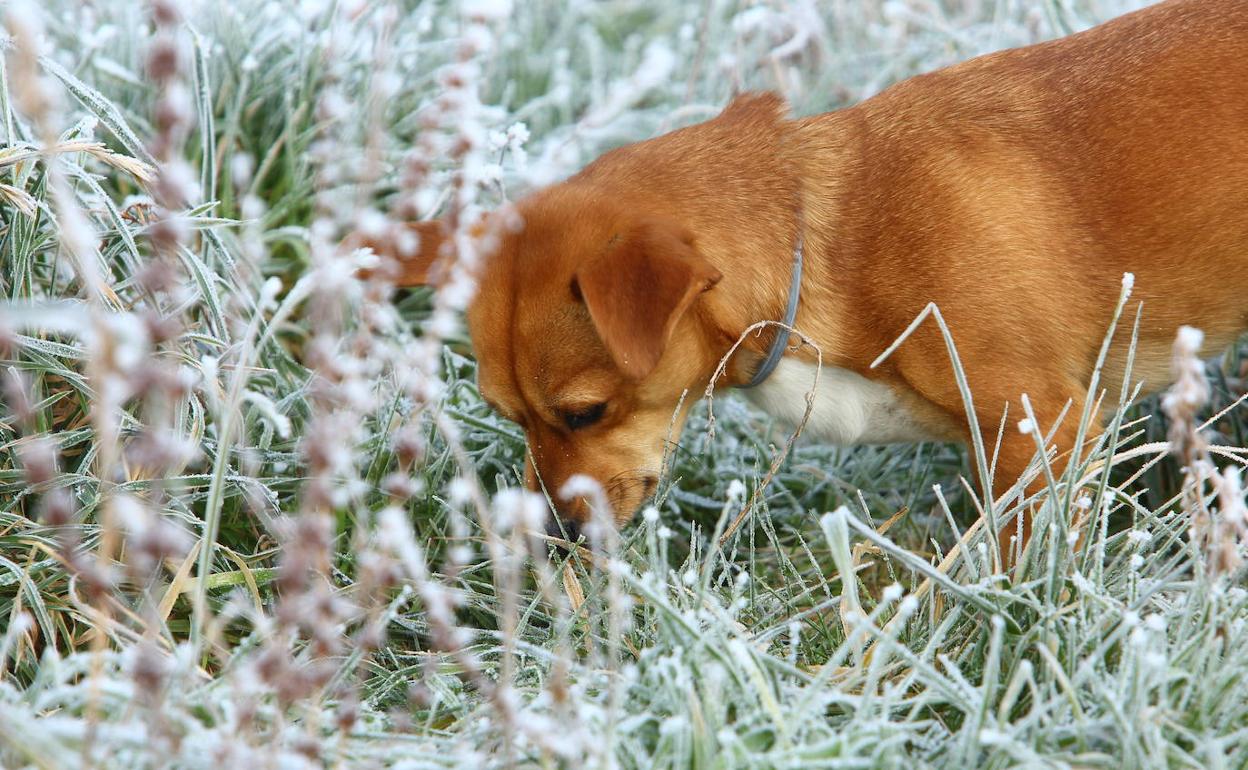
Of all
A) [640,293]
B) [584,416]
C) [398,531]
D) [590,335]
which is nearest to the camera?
[398,531]

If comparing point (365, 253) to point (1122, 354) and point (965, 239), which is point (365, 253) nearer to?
point (965, 239)

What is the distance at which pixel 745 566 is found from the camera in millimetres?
3295

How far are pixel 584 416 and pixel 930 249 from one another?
0.88m

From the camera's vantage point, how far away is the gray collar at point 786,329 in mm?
2873

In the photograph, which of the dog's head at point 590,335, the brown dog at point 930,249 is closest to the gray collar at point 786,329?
the brown dog at point 930,249

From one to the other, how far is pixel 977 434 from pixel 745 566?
3.20 ft

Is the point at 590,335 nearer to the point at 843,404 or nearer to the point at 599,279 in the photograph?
the point at 599,279

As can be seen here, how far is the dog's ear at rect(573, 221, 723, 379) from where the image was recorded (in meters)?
2.54

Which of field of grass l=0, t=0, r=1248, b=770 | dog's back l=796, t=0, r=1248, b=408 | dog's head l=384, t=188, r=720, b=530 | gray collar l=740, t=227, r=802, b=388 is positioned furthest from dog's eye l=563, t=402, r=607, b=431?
dog's back l=796, t=0, r=1248, b=408

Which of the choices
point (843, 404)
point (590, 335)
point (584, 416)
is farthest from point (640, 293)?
point (843, 404)

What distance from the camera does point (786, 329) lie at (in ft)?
9.44

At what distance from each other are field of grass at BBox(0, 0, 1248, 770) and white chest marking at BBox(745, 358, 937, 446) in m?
0.21

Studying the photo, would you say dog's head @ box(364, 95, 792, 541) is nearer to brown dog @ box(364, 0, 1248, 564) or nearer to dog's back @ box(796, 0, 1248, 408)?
brown dog @ box(364, 0, 1248, 564)

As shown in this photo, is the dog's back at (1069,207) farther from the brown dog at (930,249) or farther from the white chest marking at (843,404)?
the white chest marking at (843,404)
